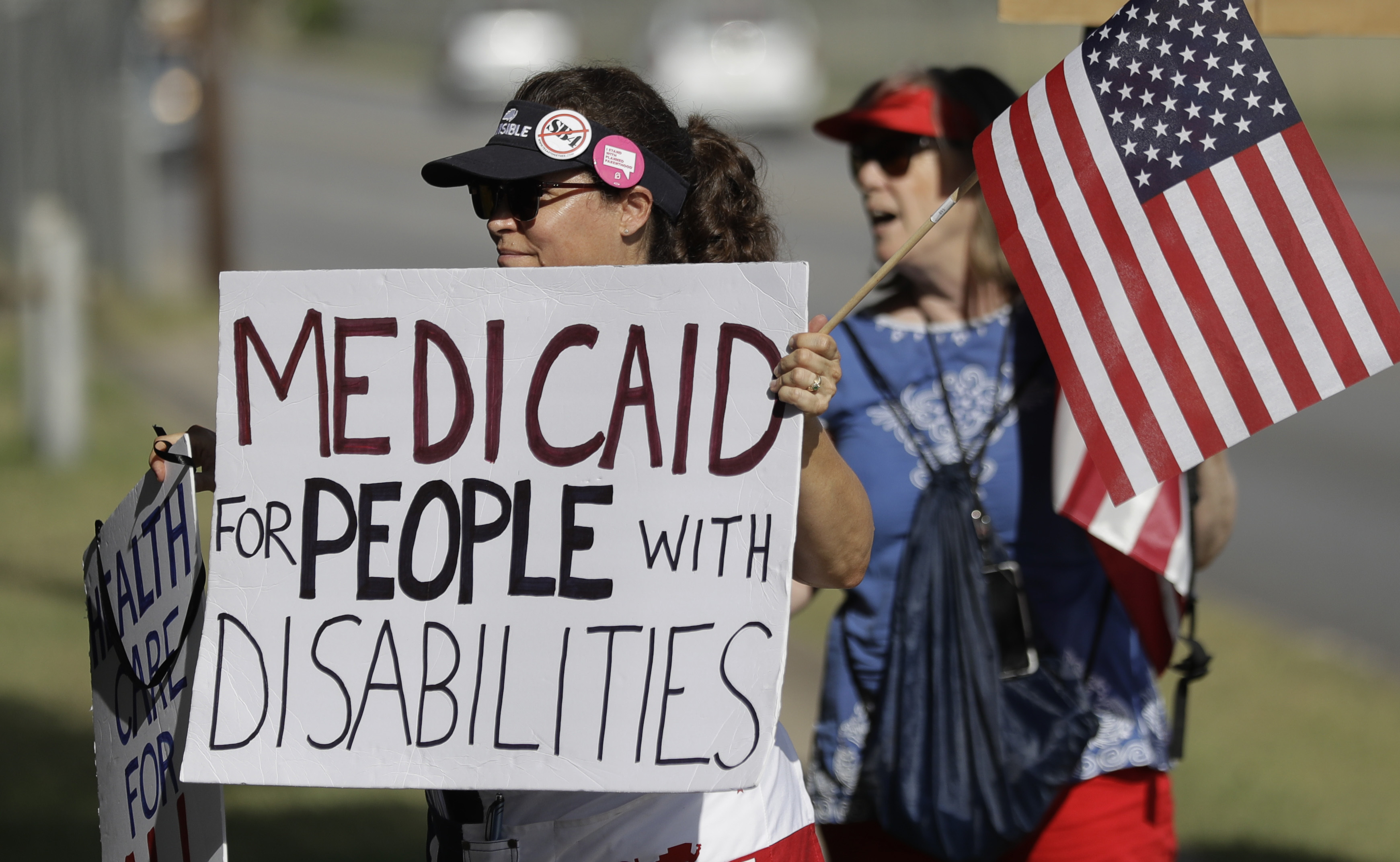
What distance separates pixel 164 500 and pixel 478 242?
13.5 meters

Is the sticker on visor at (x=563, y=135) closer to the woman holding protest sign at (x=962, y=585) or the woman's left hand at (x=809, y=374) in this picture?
the woman's left hand at (x=809, y=374)

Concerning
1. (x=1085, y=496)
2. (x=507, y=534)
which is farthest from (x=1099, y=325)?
(x=507, y=534)

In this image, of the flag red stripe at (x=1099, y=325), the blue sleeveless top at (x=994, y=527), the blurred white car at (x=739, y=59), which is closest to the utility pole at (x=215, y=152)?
the blurred white car at (x=739, y=59)

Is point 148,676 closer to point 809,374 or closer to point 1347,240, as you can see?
point 809,374

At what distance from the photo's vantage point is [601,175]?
82.9 inches

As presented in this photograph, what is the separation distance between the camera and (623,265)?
2.12m

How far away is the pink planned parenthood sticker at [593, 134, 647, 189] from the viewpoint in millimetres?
2107

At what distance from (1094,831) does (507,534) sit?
1.37 m

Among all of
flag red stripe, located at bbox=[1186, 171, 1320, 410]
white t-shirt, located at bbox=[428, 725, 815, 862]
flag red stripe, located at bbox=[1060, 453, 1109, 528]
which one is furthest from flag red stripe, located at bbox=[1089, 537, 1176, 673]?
white t-shirt, located at bbox=[428, 725, 815, 862]

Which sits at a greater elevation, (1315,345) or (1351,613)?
(1315,345)

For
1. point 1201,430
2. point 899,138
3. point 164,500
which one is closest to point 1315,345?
point 1201,430

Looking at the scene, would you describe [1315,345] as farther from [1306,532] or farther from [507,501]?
[1306,532]

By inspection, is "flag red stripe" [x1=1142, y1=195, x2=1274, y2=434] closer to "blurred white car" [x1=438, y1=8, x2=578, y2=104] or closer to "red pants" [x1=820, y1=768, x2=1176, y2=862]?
"red pants" [x1=820, y1=768, x2=1176, y2=862]

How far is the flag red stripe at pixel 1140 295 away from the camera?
2314 millimetres
